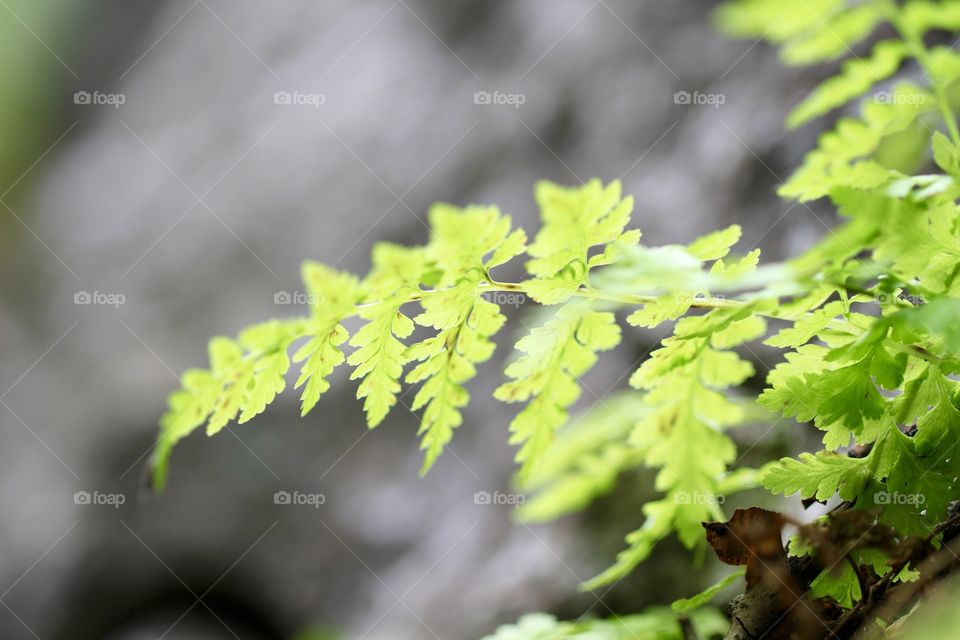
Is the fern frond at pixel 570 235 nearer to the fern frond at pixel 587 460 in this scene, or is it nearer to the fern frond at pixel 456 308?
the fern frond at pixel 456 308

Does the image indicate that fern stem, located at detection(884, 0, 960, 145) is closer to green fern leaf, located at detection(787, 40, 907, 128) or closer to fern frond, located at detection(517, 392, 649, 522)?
green fern leaf, located at detection(787, 40, 907, 128)

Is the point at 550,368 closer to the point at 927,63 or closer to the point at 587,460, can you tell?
the point at 927,63

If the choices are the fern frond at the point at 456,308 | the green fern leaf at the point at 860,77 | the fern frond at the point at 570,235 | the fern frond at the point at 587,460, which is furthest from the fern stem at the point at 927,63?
the fern frond at the point at 587,460

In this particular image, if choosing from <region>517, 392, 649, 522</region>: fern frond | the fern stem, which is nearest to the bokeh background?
<region>517, 392, 649, 522</region>: fern frond

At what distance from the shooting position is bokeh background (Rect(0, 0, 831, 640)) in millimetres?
2740

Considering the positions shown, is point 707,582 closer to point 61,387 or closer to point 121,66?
point 61,387

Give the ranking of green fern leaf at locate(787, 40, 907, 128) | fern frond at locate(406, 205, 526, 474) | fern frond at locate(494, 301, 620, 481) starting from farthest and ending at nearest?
1. green fern leaf at locate(787, 40, 907, 128)
2. fern frond at locate(494, 301, 620, 481)
3. fern frond at locate(406, 205, 526, 474)

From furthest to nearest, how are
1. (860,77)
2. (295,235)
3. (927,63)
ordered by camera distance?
(295,235), (860,77), (927,63)

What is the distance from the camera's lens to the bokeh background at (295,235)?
2.74 meters

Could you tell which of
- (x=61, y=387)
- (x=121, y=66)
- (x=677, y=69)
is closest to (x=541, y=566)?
(x=677, y=69)

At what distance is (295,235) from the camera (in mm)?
4168

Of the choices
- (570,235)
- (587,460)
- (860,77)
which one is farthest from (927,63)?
(587,460)

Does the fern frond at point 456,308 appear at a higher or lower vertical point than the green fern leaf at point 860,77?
lower

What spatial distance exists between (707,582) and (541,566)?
667mm
